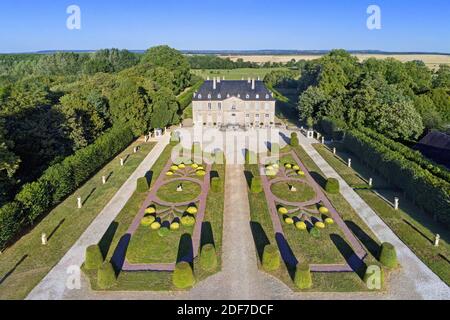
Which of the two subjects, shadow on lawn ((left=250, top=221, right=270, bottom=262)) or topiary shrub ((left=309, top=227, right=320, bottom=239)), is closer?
shadow on lawn ((left=250, top=221, right=270, bottom=262))

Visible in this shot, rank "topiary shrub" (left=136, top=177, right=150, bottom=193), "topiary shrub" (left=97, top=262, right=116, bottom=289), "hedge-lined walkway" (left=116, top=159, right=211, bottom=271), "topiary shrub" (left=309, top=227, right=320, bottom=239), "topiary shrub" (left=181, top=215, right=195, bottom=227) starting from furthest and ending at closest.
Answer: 1. "topiary shrub" (left=136, top=177, right=150, bottom=193)
2. "topiary shrub" (left=181, top=215, right=195, bottom=227)
3. "topiary shrub" (left=309, top=227, right=320, bottom=239)
4. "hedge-lined walkway" (left=116, top=159, right=211, bottom=271)
5. "topiary shrub" (left=97, top=262, right=116, bottom=289)

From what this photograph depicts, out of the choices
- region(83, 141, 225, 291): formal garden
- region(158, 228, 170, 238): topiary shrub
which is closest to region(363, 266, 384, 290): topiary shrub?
region(83, 141, 225, 291): formal garden

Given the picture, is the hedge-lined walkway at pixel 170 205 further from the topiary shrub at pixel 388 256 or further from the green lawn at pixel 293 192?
the topiary shrub at pixel 388 256

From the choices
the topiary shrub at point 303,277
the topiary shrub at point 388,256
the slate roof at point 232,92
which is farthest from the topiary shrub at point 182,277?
the slate roof at point 232,92

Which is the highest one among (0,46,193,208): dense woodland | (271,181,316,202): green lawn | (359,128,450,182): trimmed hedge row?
(0,46,193,208): dense woodland

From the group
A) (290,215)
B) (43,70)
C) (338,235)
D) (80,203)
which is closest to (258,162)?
(290,215)

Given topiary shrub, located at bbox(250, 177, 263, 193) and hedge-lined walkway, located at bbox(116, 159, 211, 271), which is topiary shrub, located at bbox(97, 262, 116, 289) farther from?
topiary shrub, located at bbox(250, 177, 263, 193)

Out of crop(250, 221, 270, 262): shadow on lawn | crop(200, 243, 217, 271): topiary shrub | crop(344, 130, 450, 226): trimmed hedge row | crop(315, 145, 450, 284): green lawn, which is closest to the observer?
crop(200, 243, 217, 271): topiary shrub
